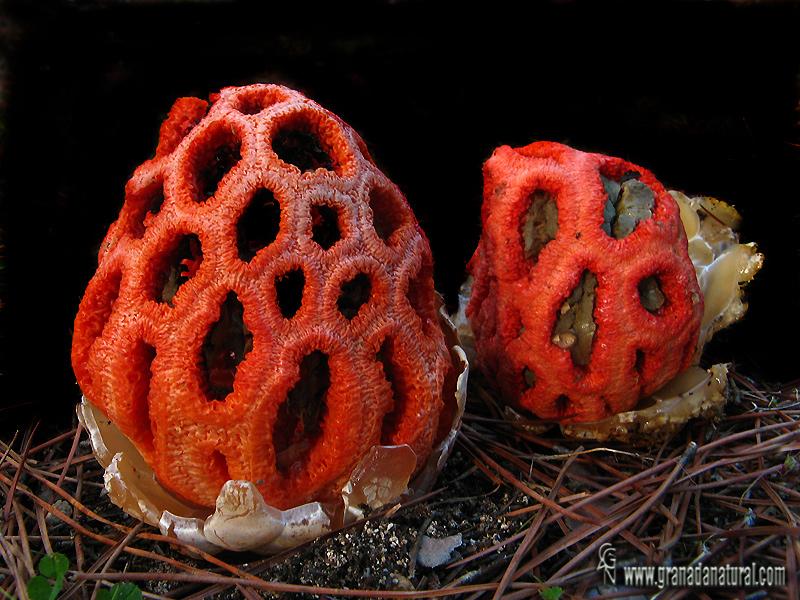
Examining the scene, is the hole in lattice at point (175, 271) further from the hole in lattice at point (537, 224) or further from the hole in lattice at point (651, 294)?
the hole in lattice at point (651, 294)

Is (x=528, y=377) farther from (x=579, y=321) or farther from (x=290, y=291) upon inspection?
(x=290, y=291)

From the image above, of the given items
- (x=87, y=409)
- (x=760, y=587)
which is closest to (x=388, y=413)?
(x=87, y=409)

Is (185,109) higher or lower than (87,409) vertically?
higher

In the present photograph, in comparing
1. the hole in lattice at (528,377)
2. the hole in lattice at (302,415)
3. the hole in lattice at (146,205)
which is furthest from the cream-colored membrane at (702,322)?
the hole in lattice at (146,205)

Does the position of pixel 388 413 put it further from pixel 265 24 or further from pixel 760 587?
pixel 265 24

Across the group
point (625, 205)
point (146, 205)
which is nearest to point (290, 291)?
point (146, 205)

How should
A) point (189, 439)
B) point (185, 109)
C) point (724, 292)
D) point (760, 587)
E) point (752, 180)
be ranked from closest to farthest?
point (760, 587)
point (189, 439)
point (185, 109)
point (724, 292)
point (752, 180)
